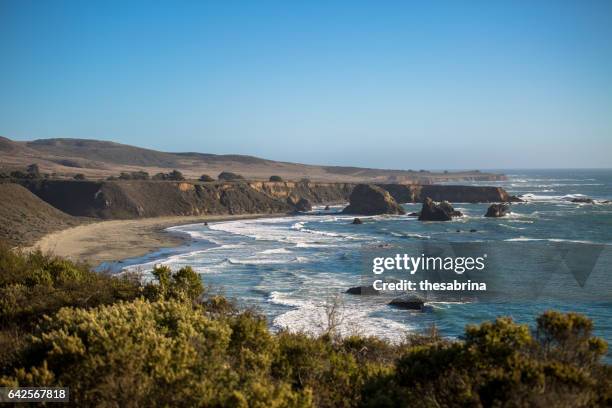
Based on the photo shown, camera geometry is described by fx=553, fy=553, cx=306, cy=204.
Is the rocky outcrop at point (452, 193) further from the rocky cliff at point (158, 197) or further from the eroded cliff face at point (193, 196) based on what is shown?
the rocky cliff at point (158, 197)

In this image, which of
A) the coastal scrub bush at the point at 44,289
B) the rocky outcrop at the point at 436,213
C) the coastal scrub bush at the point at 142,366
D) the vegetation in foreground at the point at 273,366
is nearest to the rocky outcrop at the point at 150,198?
the rocky outcrop at the point at 436,213

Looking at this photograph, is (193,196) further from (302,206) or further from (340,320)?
(340,320)

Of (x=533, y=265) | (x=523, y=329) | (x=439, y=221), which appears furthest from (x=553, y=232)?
(x=523, y=329)

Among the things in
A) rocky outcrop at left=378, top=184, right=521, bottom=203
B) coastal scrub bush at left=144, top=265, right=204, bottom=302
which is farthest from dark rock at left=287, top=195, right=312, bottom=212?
coastal scrub bush at left=144, top=265, right=204, bottom=302

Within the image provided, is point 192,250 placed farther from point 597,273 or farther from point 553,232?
point 553,232

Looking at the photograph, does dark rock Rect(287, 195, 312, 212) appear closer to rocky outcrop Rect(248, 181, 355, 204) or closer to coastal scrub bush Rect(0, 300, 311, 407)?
rocky outcrop Rect(248, 181, 355, 204)

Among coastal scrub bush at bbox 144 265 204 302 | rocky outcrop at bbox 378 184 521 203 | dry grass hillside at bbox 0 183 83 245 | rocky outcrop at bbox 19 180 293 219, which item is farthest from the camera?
rocky outcrop at bbox 378 184 521 203
